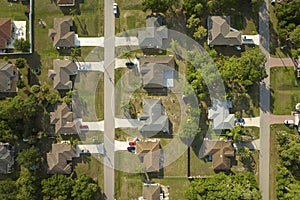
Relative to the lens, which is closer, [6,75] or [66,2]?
[6,75]

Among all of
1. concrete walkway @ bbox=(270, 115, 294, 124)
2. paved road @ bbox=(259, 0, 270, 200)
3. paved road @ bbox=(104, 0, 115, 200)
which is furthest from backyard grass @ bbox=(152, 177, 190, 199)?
concrete walkway @ bbox=(270, 115, 294, 124)

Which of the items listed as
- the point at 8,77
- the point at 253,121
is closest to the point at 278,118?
the point at 253,121

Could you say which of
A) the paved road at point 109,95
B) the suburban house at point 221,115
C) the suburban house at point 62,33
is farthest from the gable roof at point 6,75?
the suburban house at point 221,115

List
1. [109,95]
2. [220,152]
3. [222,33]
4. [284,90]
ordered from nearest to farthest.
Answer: [222,33]
[220,152]
[284,90]
[109,95]

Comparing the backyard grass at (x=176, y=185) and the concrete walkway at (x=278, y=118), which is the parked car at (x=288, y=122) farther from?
the backyard grass at (x=176, y=185)

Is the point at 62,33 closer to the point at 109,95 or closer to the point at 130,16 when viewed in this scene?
the point at 130,16

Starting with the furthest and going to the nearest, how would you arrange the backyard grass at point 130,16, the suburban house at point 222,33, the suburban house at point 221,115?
1. the backyard grass at point 130,16
2. the suburban house at point 221,115
3. the suburban house at point 222,33
